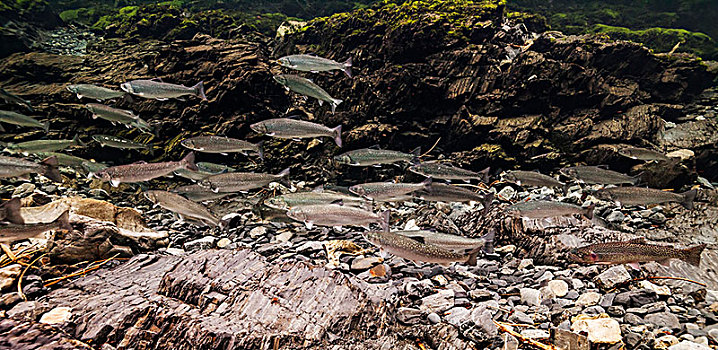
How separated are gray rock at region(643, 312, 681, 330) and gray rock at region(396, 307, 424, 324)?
1.99m

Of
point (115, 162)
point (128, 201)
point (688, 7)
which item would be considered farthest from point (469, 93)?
point (688, 7)

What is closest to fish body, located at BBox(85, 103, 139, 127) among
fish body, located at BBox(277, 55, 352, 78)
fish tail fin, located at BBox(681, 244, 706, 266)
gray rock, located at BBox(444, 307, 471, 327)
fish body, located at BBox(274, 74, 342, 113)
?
fish body, located at BBox(274, 74, 342, 113)

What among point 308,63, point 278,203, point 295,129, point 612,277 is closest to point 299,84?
point 308,63

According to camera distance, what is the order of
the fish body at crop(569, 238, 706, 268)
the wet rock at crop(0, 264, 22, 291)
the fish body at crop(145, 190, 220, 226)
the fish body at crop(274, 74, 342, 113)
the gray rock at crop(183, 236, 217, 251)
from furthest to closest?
the fish body at crop(274, 74, 342, 113), the gray rock at crop(183, 236, 217, 251), the fish body at crop(145, 190, 220, 226), the fish body at crop(569, 238, 706, 268), the wet rock at crop(0, 264, 22, 291)

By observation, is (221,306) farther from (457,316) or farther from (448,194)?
(448,194)

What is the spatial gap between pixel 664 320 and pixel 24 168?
6801 millimetres

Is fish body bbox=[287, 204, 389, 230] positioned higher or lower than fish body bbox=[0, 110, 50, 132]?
lower

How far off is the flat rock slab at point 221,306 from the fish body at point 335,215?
3.76 feet

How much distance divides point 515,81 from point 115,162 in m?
12.8

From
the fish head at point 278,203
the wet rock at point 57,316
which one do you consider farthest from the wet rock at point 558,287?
the wet rock at point 57,316

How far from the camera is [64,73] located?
42.8ft

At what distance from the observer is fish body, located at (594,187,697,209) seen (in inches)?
178

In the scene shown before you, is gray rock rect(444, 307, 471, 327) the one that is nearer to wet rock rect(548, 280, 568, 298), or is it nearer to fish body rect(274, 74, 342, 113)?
wet rock rect(548, 280, 568, 298)

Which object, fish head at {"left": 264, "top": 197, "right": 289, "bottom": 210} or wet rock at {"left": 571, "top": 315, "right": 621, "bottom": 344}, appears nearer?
wet rock at {"left": 571, "top": 315, "right": 621, "bottom": 344}
